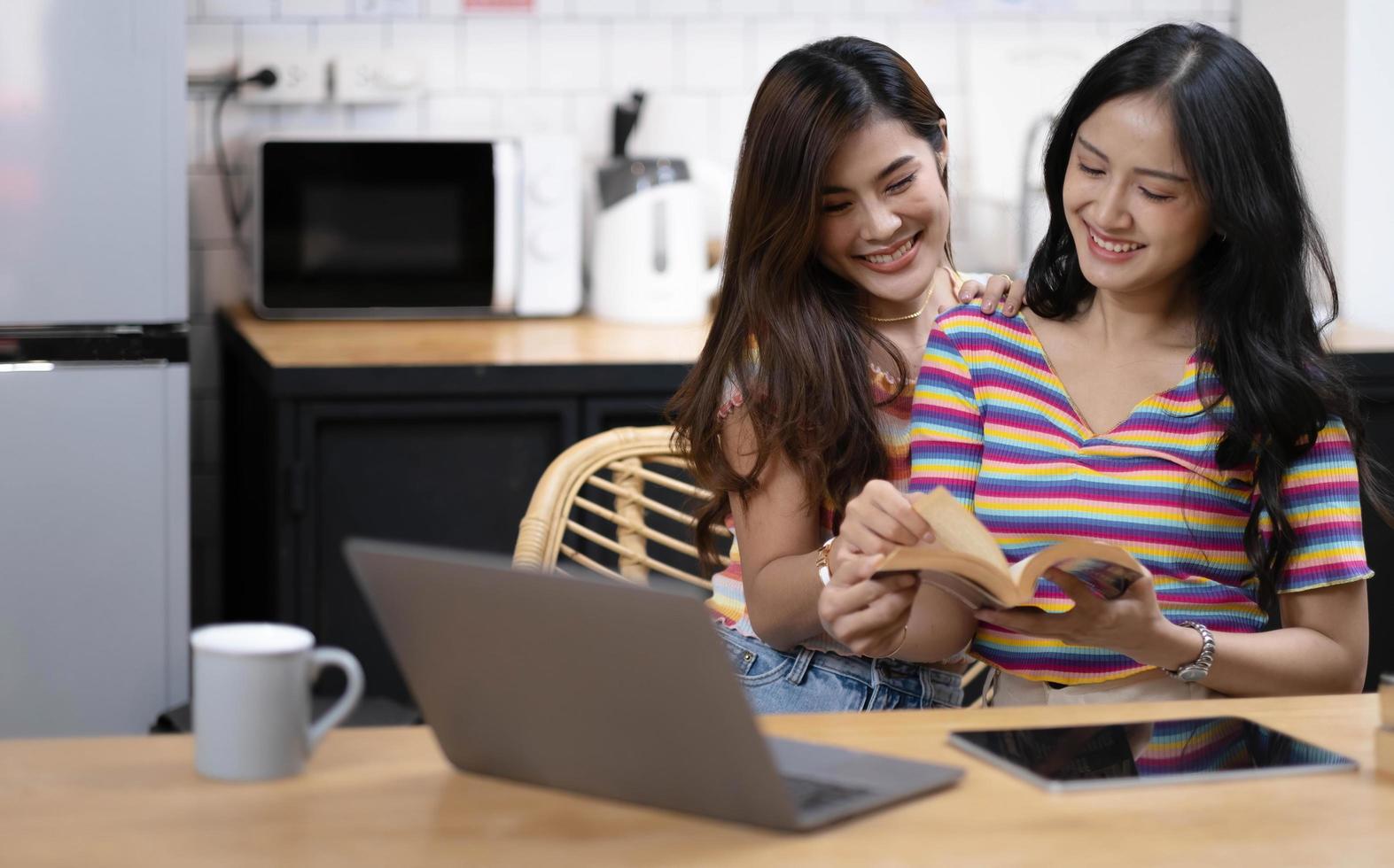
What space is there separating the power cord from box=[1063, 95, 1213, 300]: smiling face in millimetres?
2013

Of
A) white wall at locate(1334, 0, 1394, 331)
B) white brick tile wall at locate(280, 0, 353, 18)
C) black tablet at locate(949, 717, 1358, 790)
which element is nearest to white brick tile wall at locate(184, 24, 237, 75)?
white brick tile wall at locate(280, 0, 353, 18)

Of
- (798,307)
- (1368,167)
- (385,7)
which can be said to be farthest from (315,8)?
(1368,167)

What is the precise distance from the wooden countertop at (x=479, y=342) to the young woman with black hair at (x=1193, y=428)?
3.07 feet

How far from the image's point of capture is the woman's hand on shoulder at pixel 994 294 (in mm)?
1633

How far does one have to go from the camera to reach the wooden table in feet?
3.01

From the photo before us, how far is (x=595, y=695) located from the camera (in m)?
0.96

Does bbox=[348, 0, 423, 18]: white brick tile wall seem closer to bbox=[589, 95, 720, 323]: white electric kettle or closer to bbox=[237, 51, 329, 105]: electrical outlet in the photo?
bbox=[237, 51, 329, 105]: electrical outlet

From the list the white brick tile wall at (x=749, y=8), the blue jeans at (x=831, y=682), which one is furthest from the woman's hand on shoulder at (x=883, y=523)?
the white brick tile wall at (x=749, y=8)

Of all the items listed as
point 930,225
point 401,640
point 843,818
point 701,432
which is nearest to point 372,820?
point 401,640

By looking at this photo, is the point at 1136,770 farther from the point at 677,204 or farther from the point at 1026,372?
the point at 677,204

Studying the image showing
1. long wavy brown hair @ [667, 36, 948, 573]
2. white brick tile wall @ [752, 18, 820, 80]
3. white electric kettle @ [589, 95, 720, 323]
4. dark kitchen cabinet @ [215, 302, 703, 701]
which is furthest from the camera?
white brick tile wall @ [752, 18, 820, 80]

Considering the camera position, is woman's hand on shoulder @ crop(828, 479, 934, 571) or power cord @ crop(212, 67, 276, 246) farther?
power cord @ crop(212, 67, 276, 246)

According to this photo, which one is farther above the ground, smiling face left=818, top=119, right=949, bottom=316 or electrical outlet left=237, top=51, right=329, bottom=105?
electrical outlet left=237, top=51, right=329, bottom=105

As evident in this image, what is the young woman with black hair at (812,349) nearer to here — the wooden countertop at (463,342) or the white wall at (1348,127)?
the wooden countertop at (463,342)
